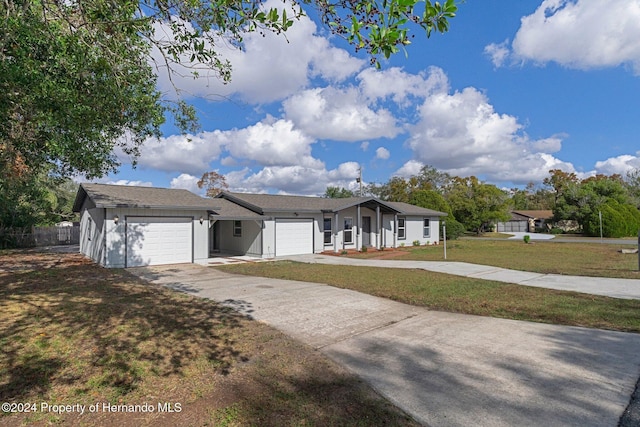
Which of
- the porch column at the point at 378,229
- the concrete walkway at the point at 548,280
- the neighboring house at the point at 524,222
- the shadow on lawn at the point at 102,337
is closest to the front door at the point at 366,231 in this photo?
the porch column at the point at 378,229

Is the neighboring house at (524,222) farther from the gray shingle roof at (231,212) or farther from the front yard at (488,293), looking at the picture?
the gray shingle roof at (231,212)

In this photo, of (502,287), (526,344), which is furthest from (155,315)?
(502,287)

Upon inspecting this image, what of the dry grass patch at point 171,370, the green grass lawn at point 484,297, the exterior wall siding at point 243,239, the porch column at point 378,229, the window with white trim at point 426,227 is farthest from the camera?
the window with white trim at point 426,227

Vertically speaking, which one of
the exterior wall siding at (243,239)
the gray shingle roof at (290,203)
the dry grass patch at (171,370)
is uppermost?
the gray shingle roof at (290,203)

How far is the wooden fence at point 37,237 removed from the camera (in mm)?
20531

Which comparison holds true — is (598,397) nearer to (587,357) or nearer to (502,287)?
(587,357)

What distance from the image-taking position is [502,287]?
9234 mm

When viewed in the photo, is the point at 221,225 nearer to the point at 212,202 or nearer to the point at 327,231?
the point at 212,202

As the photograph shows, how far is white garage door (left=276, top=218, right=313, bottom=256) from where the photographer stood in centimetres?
1825

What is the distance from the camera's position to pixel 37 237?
869 inches

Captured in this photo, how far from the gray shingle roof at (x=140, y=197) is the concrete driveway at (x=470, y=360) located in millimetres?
8029

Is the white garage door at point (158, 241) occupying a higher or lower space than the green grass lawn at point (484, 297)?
higher

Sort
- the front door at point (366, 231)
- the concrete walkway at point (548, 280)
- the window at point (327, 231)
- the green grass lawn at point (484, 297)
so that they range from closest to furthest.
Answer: the green grass lawn at point (484, 297)
the concrete walkway at point (548, 280)
the window at point (327, 231)
the front door at point (366, 231)

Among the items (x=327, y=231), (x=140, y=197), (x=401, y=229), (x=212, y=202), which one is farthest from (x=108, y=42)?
(x=401, y=229)
